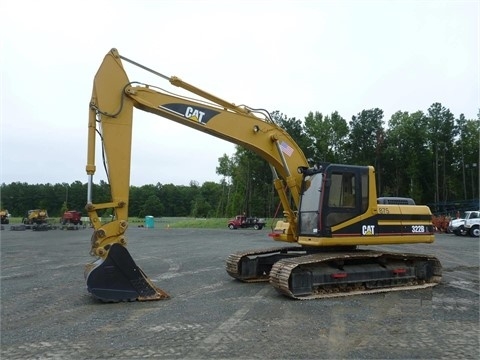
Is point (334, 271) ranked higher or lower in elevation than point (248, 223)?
lower

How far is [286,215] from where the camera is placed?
36.3ft

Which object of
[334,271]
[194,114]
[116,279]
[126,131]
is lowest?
[116,279]

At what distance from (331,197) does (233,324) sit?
13.3 feet

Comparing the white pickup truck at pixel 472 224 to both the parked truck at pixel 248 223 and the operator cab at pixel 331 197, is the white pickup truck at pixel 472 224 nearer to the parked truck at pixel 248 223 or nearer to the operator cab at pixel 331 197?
the parked truck at pixel 248 223

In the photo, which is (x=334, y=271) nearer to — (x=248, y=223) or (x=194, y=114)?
(x=194, y=114)

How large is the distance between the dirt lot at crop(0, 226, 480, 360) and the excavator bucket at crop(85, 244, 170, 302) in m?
0.21

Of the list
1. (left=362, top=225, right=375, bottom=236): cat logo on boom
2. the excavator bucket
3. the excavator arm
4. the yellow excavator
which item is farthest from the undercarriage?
the excavator bucket

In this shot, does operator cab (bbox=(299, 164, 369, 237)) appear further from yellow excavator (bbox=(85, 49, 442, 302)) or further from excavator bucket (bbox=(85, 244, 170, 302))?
excavator bucket (bbox=(85, 244, 170, 302))

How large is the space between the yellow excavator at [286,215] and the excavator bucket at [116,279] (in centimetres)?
2

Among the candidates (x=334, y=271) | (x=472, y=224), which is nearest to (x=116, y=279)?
(x=334, y=271)

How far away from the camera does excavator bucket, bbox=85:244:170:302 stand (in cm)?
819

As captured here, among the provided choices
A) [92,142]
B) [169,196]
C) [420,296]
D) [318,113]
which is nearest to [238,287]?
[420,296]

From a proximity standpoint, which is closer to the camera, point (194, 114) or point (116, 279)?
point (116, 279)

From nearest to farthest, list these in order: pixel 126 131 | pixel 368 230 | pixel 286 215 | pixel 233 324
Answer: pixel 233 324 → pixel 126 131 → pixel 368 230 → pixel 286 215
